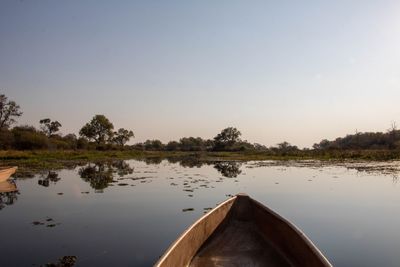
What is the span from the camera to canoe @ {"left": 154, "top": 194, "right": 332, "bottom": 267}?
4507 mm

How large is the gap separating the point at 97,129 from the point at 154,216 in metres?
55.9

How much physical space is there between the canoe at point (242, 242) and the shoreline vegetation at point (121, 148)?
23458mm

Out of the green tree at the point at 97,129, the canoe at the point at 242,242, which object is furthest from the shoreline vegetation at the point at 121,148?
the canoe at the point at 242,242

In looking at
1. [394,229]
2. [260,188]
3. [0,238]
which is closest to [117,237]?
[0,238]

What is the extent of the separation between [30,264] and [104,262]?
127 centimetres

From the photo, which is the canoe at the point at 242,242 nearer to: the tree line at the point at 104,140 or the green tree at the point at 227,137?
the tree line at the point at 104,140

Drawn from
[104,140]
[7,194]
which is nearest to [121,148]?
[104,140]

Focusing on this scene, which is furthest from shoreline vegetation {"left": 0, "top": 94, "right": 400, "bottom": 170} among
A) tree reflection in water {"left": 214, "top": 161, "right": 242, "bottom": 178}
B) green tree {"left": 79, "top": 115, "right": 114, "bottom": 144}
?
tree reflection in water {"left": 214, "top": 161, "right": 242, "bottom": 178}

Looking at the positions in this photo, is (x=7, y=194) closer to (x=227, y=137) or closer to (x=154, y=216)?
(x=154, y=216)

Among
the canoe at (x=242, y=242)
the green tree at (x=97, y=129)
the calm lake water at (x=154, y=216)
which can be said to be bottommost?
the calm lake water at (x=154, y=216)

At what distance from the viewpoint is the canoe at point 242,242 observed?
4.51m

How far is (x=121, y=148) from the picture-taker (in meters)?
61.9

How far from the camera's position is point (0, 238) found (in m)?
7.16

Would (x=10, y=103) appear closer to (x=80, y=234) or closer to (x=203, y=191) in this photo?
(x=203, y=191)
